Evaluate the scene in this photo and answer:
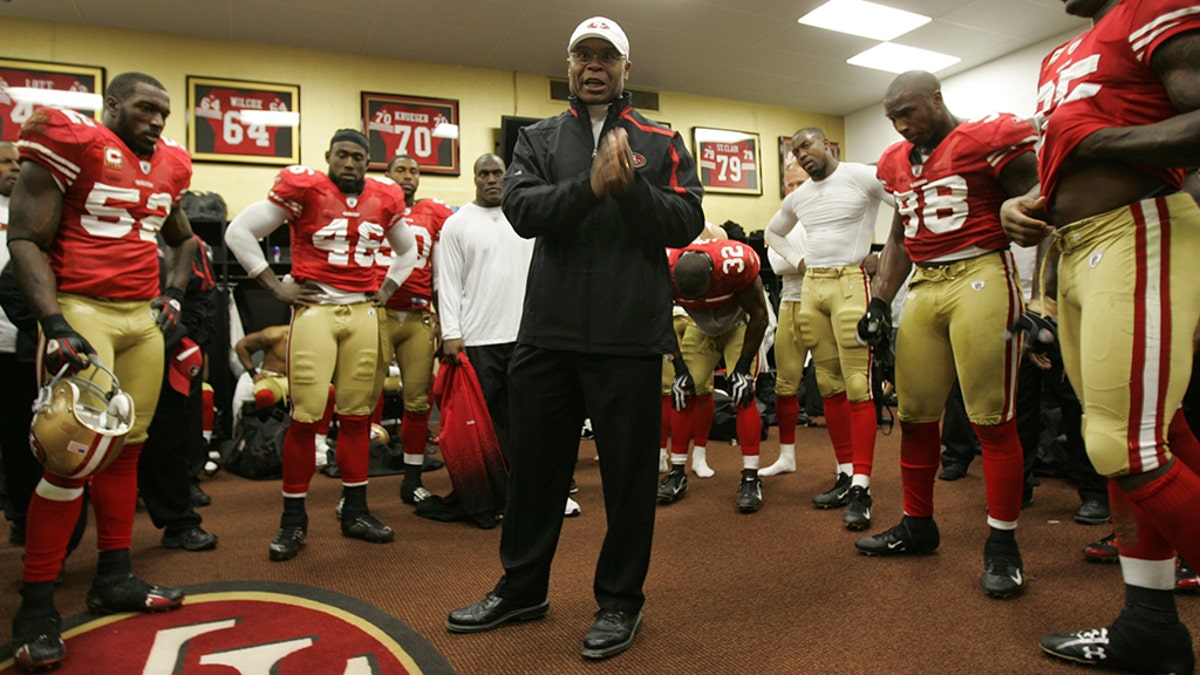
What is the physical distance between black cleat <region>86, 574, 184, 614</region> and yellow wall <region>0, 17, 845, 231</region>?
18.6 ft

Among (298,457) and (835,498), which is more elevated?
(298,457)

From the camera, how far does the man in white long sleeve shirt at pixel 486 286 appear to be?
11.5 ft

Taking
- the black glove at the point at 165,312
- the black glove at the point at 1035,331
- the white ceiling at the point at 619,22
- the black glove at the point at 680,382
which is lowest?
the black glove at the point at 680,382

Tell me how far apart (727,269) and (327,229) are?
69.8 inches

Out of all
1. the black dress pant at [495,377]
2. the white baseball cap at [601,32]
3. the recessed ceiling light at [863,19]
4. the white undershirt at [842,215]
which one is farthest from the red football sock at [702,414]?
the recessed ceiling light at [863,19]

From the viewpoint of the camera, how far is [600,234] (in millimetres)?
1962

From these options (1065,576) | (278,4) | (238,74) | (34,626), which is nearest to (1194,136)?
(1065,576)

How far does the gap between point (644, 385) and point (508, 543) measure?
2.08 feet

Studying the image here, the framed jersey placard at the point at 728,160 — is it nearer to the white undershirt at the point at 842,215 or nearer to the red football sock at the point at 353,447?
the white undershirt at the point at 842,215

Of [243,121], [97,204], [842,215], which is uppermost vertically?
[243,121]

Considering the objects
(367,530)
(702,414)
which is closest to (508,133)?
(702,414)

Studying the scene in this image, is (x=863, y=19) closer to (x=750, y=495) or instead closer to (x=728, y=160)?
(x=728, y=160)

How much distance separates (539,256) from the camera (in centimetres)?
206

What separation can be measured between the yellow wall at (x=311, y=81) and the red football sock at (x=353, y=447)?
507 cm
